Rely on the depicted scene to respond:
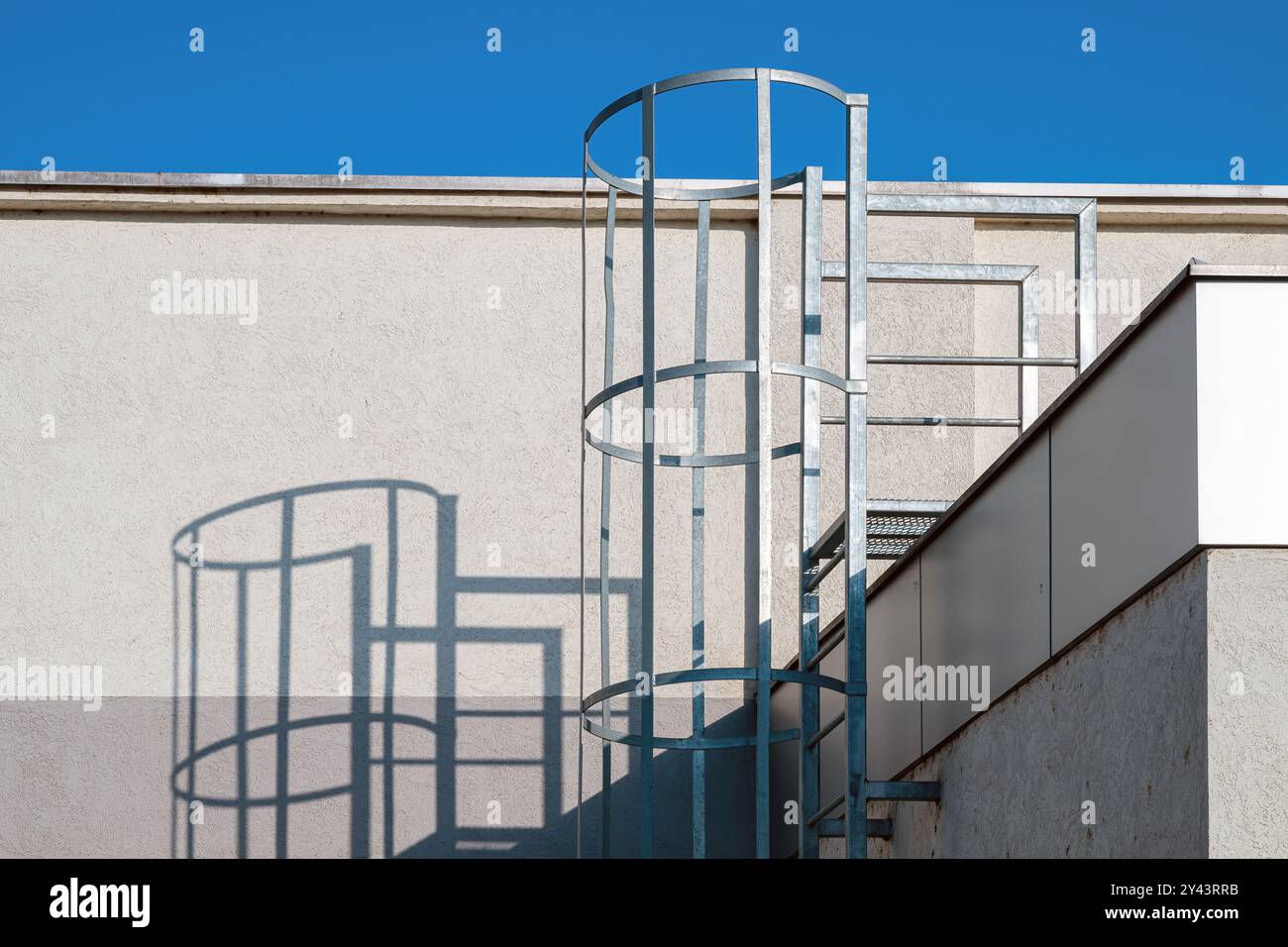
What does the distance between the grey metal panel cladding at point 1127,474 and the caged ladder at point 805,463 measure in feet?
3.52

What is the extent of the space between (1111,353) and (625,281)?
6.27 m

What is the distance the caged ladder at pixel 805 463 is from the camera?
606 cm

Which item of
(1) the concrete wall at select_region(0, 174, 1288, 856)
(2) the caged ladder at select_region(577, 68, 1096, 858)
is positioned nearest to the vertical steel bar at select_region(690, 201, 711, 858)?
(2) the caged ladder at select_region(577, 68, 1096, 858)

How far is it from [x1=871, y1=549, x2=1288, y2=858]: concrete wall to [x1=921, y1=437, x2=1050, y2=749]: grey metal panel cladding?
0.18 meters

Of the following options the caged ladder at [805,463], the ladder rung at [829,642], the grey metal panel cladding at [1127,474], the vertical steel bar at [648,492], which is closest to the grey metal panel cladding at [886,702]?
the ladder rung at [829,642]

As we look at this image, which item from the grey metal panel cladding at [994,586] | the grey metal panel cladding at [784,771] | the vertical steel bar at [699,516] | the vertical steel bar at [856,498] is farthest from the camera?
the grey metal panel cladding at [784,771]

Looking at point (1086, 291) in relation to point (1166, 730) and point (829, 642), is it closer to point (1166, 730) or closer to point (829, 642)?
point (829, 642)

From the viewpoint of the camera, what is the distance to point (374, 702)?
1055cm

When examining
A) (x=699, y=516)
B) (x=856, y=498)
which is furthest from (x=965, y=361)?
(x=856, y=498)

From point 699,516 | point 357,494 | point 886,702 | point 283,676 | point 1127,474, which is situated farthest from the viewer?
point 357,494

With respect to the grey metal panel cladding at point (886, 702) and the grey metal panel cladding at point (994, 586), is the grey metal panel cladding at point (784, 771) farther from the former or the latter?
the grey metal panel cladding at point (994, 586)

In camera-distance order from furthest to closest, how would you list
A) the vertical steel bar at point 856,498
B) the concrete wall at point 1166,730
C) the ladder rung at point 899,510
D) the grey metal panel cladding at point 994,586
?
the ladder rung at point 899,510
the vertical steel bar at point 856,498
the grey metal panel cladding at point 994,586
the concrete wall at point 1166,730

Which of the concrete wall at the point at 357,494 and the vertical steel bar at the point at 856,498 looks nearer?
the vertical steel bar at the point at 856,498

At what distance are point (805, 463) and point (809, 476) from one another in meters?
0.06
